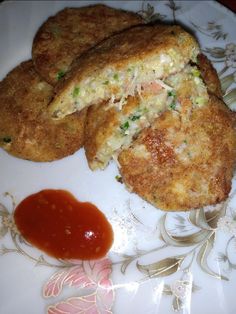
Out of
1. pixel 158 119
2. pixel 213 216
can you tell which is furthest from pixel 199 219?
pixel 158 119

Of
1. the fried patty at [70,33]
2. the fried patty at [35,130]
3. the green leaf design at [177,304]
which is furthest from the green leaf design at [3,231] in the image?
the green leaf design at [177,304]

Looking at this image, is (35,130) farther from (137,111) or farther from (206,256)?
(206,256)

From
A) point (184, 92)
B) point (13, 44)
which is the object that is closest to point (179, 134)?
point (184, 92)

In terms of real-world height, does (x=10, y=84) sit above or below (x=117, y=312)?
above

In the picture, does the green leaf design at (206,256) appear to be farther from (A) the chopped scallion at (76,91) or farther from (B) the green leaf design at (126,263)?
(A) the chopped scallion at (76,91)

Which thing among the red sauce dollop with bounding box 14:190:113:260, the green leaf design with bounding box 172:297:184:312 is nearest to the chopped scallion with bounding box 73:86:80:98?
the red sauce dollop with bounding box 14:190:113:260

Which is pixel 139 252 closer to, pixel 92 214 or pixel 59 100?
pixel 92 214
